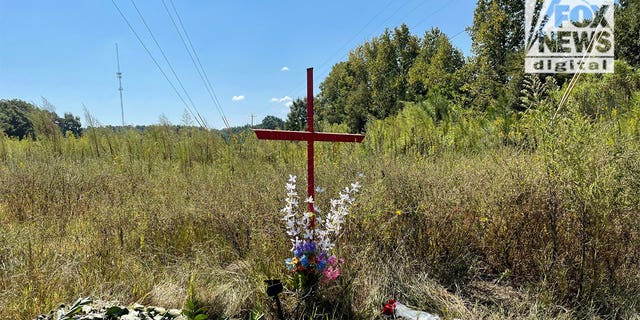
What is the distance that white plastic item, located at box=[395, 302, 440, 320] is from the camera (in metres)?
1.77

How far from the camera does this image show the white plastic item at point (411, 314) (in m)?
1.77

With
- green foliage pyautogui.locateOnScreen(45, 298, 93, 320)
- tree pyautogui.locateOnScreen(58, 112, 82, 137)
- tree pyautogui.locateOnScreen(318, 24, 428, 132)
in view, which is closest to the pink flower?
green foliage pyautogui.locateOnScreen(45, 298, 93, 320)

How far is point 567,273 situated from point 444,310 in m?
0.82

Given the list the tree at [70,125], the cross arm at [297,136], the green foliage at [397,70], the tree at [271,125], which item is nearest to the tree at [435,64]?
the green foliage at [397,70]

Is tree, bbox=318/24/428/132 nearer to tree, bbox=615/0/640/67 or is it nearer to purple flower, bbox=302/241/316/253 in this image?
tree, bbox=615/0/640/67

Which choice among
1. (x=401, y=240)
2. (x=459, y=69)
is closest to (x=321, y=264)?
(x=401, y=240)

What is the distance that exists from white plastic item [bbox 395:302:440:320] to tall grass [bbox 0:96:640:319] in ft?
0.38

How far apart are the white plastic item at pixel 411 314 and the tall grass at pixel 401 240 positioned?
0.11m

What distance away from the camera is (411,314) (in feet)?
5.91

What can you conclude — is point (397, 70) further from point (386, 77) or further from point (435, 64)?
point (435, 64)

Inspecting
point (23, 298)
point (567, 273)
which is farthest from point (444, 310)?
point (23, 298)

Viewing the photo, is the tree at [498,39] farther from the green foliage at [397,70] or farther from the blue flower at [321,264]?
the blue flower at [321,264]

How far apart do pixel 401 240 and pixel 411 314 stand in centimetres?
62

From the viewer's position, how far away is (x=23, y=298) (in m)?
1.71
